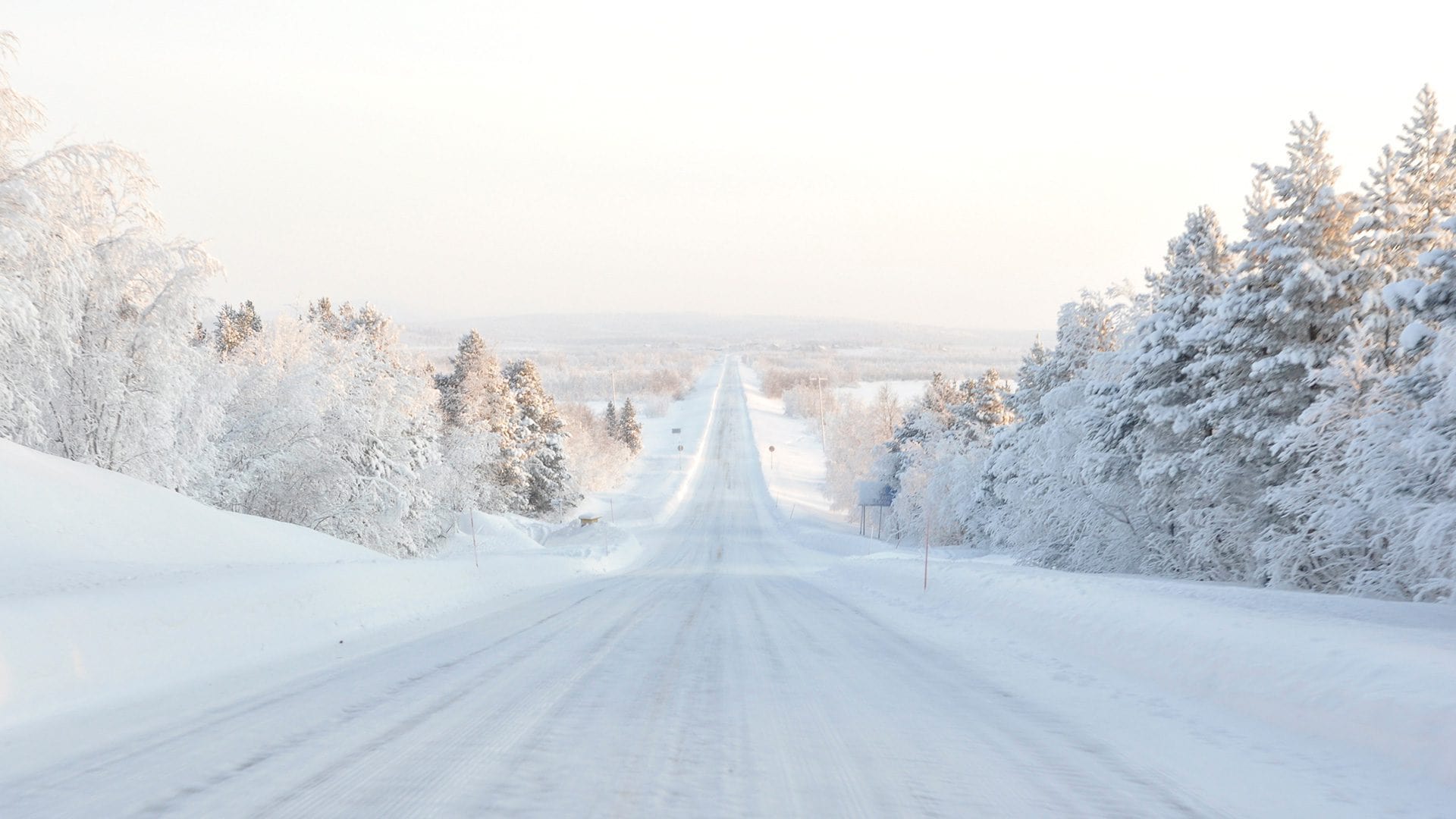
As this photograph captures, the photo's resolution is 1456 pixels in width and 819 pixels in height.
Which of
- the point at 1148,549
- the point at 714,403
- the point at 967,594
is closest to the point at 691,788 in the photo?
the point at 967,594

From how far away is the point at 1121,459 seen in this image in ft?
88.8

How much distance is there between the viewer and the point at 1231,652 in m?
8.67

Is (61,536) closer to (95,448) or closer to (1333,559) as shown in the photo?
(95,448)

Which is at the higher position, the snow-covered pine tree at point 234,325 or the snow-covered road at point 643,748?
the snow-covered pine tree at point 234,325

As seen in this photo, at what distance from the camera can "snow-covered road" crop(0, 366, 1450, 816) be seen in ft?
16.1

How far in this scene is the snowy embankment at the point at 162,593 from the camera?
755 cm

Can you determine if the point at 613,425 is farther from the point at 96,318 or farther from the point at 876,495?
the point at 96,318

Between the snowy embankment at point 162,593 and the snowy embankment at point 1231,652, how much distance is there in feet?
23.8

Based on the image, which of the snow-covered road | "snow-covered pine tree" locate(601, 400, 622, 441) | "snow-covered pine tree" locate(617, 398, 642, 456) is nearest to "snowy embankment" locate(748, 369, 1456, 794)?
the snow-covered road

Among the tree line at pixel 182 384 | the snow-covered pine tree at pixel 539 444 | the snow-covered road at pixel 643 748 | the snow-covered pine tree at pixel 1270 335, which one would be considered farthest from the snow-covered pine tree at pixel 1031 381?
the snow-covered pine tree at pixel 539 444

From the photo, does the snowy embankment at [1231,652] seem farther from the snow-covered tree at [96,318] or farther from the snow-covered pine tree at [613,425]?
the snow-covered pine tree at [613,425]

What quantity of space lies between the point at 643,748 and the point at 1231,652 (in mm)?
5701

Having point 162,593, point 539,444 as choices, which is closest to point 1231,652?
point 162,593

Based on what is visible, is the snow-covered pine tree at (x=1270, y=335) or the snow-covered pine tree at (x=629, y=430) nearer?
the snow-covered pine tree at (x=1270, y=335)
